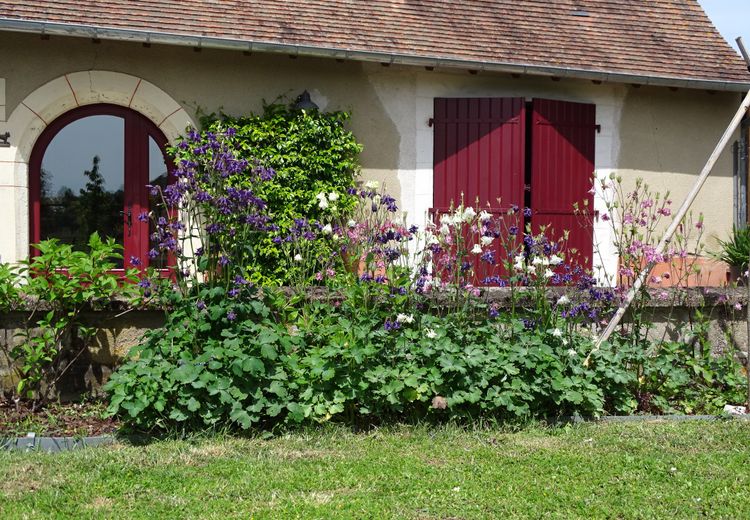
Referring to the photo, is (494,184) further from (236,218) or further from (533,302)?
(236,218)

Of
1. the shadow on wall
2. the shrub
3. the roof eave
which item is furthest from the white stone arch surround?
the shadow on wall

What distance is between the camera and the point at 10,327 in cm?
489

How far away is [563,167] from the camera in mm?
7996

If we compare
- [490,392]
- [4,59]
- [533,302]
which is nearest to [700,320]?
[533,302]

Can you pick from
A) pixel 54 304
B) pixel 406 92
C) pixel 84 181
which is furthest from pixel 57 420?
pixel 406 92

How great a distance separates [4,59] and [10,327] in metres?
2.91

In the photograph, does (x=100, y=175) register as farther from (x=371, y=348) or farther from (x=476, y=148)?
(x=371, y=348)

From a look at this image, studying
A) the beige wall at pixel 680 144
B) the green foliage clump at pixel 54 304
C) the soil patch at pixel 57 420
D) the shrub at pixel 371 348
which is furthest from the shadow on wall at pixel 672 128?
the soil patch at pixel 57 420

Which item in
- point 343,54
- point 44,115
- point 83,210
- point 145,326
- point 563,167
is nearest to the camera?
point 145,326

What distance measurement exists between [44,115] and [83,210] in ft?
2.83

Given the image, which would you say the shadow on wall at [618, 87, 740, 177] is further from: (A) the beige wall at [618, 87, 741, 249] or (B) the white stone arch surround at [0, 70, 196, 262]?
(B) the white stone arch surround at [0, 70, 196, 262]

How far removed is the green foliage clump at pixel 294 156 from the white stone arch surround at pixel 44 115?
0.46 m

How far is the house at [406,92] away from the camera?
6879mm

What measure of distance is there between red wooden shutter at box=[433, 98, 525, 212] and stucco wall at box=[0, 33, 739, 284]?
0.12m
